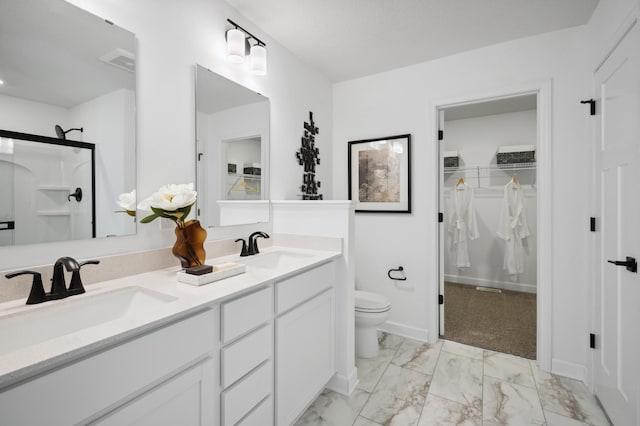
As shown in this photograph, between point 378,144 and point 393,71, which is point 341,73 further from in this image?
point 378,144

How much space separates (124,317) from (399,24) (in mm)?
2446

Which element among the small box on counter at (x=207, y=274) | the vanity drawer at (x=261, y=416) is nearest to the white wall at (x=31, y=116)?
the small box on counter at (x=207, y=274)

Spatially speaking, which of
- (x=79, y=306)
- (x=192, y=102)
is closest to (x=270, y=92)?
(x=192, y=102)

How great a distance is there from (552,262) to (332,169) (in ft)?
6.84

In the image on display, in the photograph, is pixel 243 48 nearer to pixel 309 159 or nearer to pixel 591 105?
pixel 309 159

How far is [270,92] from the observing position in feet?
7.69

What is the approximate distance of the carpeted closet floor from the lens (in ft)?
8.80

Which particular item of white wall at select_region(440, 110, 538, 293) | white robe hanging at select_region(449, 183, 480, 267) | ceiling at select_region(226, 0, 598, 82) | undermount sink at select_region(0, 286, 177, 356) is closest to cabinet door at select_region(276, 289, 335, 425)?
undermount sink at select_region(0, 286, 177, 356)

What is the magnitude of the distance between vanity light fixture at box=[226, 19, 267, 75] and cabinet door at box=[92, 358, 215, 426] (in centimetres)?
175

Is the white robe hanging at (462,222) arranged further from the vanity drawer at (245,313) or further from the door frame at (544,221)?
the vanity drawer at (245,313)

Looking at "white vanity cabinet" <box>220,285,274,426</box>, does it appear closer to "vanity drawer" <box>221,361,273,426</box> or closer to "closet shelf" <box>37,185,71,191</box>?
"vanity drawer" <box>221,361,273,426</box>

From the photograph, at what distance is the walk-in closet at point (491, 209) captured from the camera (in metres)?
3.88

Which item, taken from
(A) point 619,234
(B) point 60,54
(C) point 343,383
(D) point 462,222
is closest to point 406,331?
(C) point 343,383

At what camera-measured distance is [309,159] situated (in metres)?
2.81
